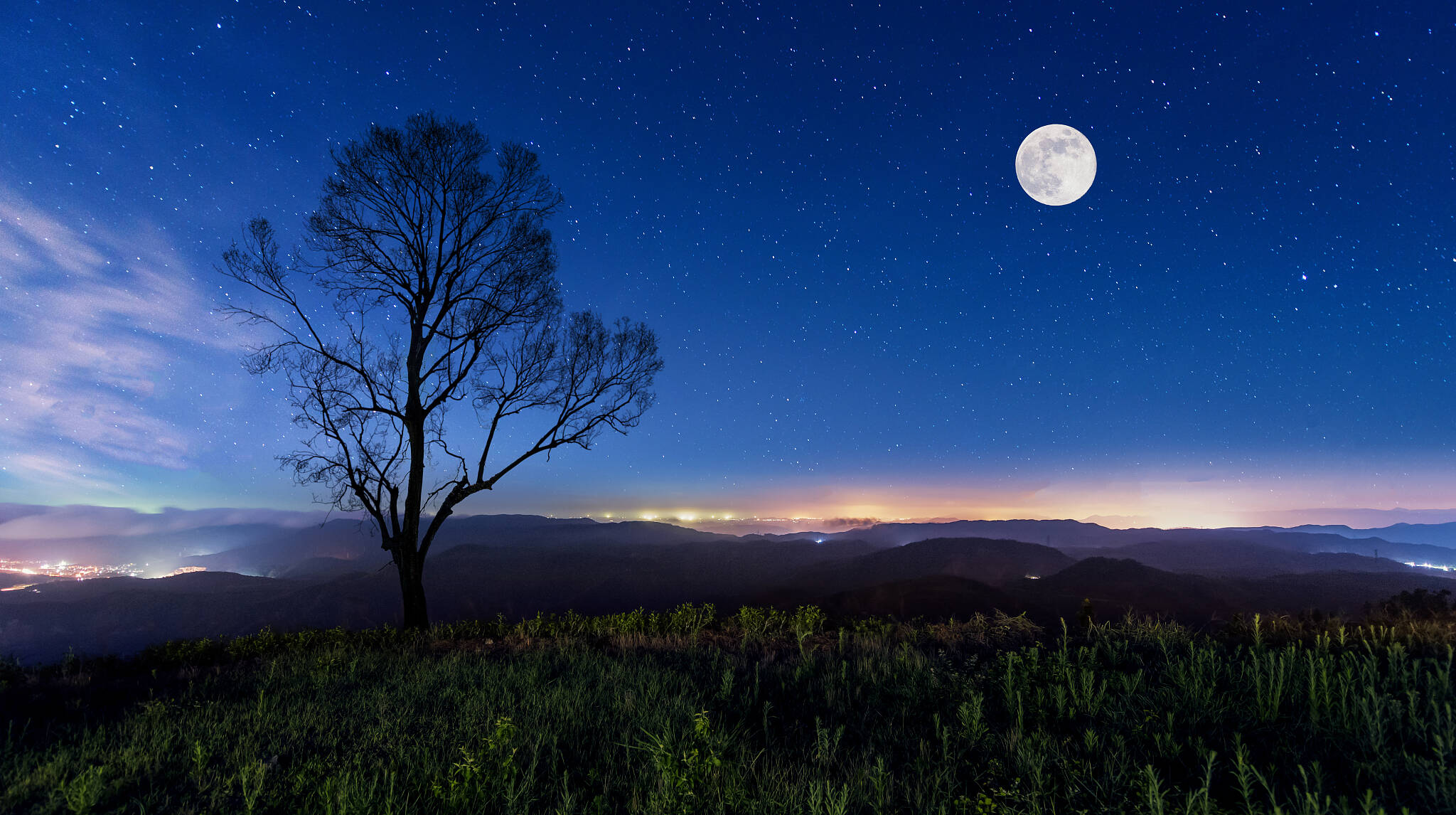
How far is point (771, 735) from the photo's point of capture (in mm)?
4469

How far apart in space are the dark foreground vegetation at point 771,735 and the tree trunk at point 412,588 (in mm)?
5269

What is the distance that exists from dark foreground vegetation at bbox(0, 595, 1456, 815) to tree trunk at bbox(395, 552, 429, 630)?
5269mm

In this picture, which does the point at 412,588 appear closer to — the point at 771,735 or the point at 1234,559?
the point at 771,735

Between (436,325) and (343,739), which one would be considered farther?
(436,325)

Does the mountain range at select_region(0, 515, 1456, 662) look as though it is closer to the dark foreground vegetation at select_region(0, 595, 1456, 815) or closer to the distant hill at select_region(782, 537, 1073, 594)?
the distant hill at select_region(782, 537, 1073, 594)

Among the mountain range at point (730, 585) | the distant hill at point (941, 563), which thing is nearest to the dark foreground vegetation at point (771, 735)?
the mountain range at point (730, 585)

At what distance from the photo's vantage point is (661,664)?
7.21 meters

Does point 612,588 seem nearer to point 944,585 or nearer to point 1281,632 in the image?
point 944,585

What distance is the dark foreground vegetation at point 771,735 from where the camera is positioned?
325 cm

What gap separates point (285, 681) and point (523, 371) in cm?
976

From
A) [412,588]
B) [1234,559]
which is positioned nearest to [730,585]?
[412,588]

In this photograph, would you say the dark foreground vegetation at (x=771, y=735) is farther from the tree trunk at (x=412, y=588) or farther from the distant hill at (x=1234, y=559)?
the distant hill at (x=1234, y=559)

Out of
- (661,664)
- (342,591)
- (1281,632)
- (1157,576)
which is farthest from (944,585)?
(342,591)

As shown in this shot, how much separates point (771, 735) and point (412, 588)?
38.9 ft
